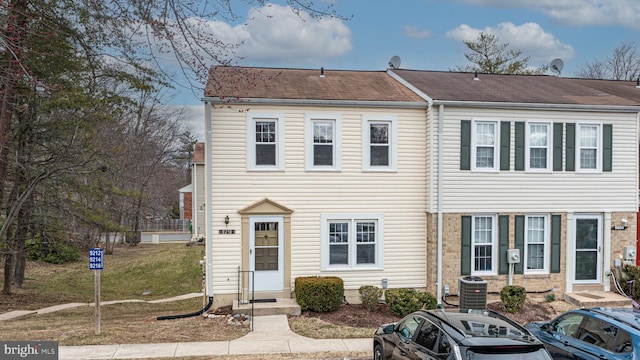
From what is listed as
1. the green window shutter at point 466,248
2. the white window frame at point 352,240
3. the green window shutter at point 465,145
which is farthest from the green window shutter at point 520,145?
the white window frame at point 352,240

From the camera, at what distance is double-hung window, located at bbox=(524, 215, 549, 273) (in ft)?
49.4

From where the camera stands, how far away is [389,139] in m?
14.8

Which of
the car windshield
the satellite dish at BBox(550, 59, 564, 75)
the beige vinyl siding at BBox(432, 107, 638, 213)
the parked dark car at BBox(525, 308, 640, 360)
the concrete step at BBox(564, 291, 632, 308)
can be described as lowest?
the concrete step at BBox(564, 291, 632, 308)

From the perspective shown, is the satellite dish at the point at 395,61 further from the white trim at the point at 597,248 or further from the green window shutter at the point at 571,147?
the white trim at the point at 597,248

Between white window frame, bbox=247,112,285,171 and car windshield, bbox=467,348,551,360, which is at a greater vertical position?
white window frame, bbox=247,112,285,171

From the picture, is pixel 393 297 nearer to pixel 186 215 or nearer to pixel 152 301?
pixel 152 301

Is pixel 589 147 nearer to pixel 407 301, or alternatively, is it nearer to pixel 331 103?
pixel 407 301

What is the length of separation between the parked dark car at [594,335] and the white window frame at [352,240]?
19.8ft

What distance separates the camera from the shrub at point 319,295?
13.3 metres

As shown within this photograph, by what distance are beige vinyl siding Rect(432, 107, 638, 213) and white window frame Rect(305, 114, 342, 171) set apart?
10.3ft

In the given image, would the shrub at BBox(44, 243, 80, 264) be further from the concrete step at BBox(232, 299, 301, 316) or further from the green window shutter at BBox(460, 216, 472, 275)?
the green window shutter at BBox(460, 216, 472, 275)

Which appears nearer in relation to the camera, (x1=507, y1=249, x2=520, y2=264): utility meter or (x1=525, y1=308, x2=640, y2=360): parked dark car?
(x1=525, y1=308, x2=640, y2=360): parked dark car

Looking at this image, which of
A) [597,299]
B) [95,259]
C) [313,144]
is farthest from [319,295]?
[597,299]

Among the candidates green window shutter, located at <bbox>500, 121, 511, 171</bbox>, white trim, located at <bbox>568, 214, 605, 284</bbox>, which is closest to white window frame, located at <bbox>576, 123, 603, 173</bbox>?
white trim, located at <bbox>568, 214, 605, 284</bbox>
